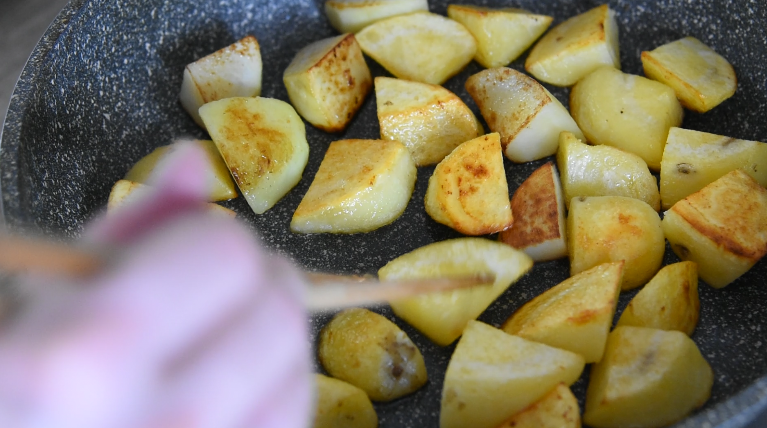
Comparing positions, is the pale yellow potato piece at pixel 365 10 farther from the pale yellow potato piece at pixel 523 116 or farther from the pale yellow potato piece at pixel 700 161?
the pale yellow potato piece at pixel 700 161

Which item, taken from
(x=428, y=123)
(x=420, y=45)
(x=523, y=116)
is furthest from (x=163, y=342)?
(x=420, y=45)

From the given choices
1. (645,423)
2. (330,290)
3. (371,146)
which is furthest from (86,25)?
(645,423)

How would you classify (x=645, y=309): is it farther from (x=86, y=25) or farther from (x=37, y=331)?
(x=86, y=25)

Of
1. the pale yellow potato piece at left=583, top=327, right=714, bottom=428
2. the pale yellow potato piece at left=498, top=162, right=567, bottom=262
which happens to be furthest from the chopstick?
the pale yellow potato piece at left=583, top=327, right=714, bottom=428

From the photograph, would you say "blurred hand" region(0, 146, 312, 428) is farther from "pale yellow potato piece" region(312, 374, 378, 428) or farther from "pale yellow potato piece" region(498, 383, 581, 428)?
"pale yellow potato piece" region(498, 383, 581, 428)

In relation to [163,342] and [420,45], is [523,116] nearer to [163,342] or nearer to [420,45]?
[420,45]
